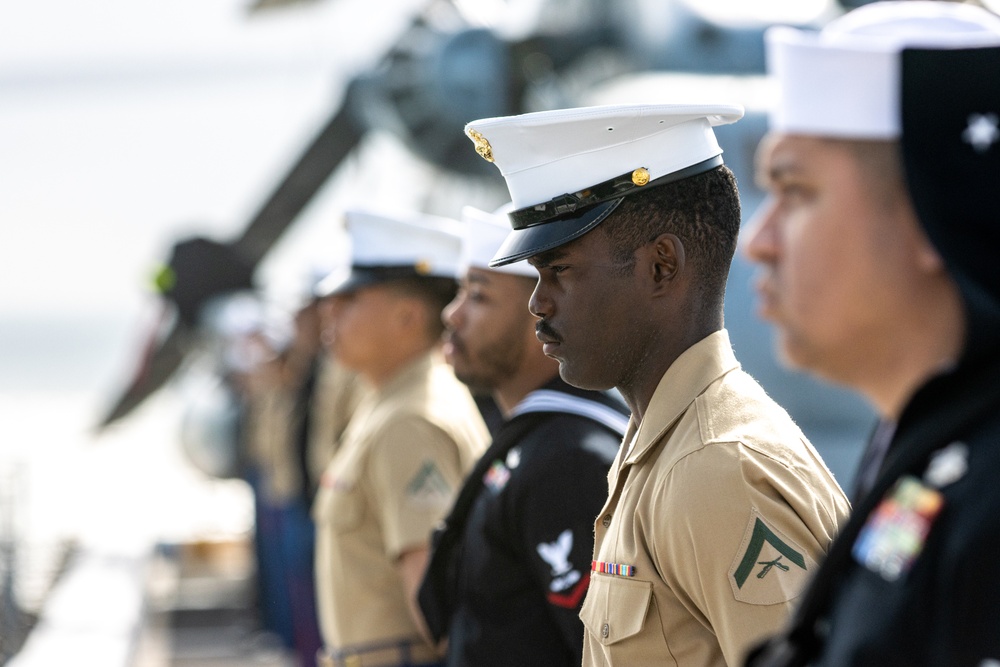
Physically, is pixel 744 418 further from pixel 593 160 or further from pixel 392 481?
pixel 392 481

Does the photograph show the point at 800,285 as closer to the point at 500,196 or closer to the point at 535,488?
the point at 535,488

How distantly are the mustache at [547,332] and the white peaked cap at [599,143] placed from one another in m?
0.19

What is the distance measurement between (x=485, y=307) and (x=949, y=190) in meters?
1.94

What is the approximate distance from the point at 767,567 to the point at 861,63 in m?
0.81

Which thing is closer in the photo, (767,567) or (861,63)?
(861,63)

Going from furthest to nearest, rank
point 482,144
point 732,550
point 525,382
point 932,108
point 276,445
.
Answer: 1. point 276,445
2. point 525,382
3. point 482,144
4. point 732,550
5. point 932,108

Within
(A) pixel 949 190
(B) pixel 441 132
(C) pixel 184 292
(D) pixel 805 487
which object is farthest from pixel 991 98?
(C) pixel 184 292

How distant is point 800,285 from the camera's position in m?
1.16

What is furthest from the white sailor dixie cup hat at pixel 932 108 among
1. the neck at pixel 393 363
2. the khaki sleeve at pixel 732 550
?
the neck at pixel 393 363

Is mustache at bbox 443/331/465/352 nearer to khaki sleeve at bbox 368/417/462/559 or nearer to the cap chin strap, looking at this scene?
khaki sleeve at bbox 368/417/462/559

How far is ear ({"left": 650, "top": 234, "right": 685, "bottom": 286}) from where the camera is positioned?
202 cm

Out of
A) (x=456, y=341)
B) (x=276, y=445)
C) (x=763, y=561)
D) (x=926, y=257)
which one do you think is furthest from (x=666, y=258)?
(x=276, y=445)

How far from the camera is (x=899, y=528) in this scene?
1.10 m

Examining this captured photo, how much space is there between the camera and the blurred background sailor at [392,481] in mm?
3357
